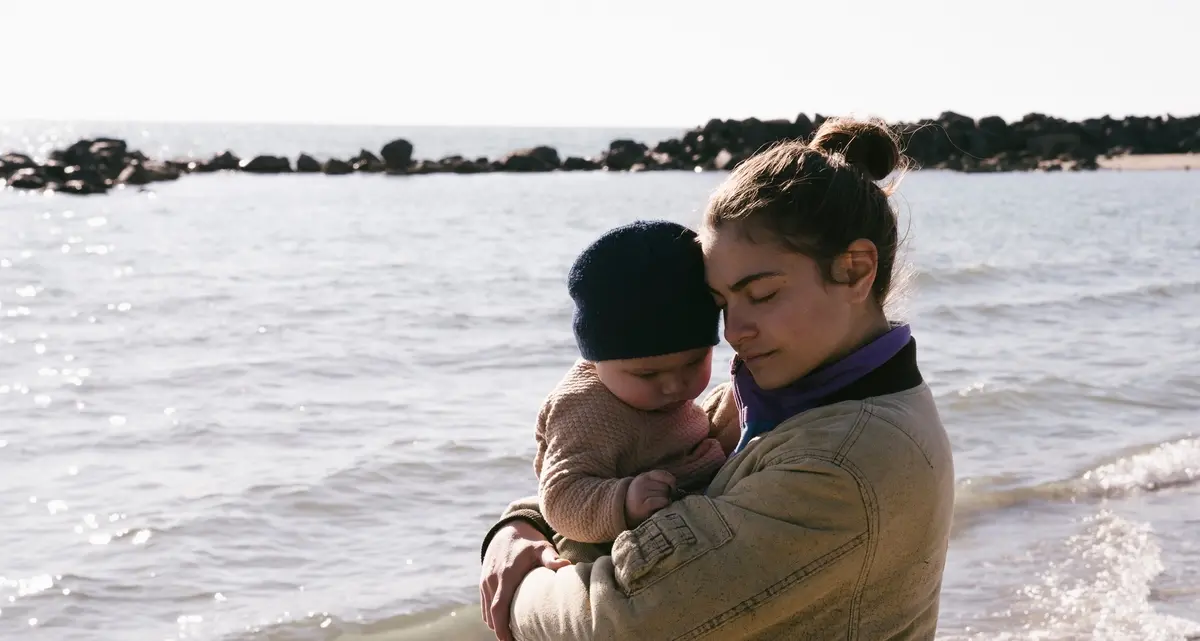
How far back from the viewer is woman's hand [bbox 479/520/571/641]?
7.75ft

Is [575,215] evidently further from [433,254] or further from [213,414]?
[213,414]

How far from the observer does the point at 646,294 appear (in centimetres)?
227

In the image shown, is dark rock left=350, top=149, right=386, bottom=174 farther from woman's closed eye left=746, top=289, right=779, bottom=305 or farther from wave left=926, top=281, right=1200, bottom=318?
woman's closed eye left=746, top=289, right=779, bottom=305

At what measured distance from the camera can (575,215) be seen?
29.5 m

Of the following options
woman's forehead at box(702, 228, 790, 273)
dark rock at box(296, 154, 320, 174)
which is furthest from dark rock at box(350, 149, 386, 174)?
woman's forehead at box(702, 228, 790, 273)

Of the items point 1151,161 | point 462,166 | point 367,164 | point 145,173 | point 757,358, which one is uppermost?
point 757,358

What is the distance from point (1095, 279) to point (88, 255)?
14854 millimetres

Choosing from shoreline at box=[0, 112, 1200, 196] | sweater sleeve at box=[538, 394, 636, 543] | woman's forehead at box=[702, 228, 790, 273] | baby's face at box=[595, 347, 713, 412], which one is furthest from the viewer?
shoreline at box=[0, 112, 1200, 196]

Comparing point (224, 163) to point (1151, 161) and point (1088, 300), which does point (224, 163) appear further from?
point (1088, 300)

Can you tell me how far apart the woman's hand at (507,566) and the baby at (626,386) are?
0.06 metres

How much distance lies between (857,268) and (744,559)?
1.69ft

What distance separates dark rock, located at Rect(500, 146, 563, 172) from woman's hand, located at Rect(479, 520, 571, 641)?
52354 millimetres

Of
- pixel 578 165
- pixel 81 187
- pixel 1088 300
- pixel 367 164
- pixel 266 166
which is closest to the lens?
pixel 1088 300

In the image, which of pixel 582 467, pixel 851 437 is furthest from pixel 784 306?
pixel 582 467
